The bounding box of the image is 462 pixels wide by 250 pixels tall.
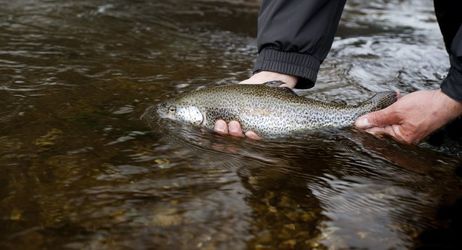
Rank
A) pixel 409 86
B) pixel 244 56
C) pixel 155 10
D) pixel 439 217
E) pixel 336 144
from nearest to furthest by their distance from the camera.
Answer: pixel 439 217, pixel 336 144, pixel 409 86, pixel 244 56, pixel 155 10

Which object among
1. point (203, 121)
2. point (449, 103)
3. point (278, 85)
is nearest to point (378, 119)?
point (449, 103)

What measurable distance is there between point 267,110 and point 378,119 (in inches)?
28.1

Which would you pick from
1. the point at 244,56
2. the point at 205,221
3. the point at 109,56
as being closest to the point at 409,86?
the point at 244,56

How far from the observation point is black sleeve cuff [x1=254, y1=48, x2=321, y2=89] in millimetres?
3705

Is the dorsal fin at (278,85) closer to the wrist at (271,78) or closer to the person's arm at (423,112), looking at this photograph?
the wrist at (271,78)

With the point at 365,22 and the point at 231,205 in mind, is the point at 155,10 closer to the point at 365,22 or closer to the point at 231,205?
the point at 365,22

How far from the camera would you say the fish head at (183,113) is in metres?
3.57

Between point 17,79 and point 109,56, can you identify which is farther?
point 109,56

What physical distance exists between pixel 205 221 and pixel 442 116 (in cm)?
160

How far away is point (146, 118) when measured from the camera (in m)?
3.67

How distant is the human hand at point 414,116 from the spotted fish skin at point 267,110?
11cm

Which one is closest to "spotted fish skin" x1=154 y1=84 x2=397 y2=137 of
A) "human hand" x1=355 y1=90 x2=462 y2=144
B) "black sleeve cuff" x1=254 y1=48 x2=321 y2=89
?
"human hand" x1=355 y1=90 x2=462 y2=144

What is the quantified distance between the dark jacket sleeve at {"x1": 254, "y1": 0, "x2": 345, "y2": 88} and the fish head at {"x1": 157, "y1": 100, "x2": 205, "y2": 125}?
59 cm

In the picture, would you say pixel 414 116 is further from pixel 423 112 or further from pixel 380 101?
pixel 380 101
